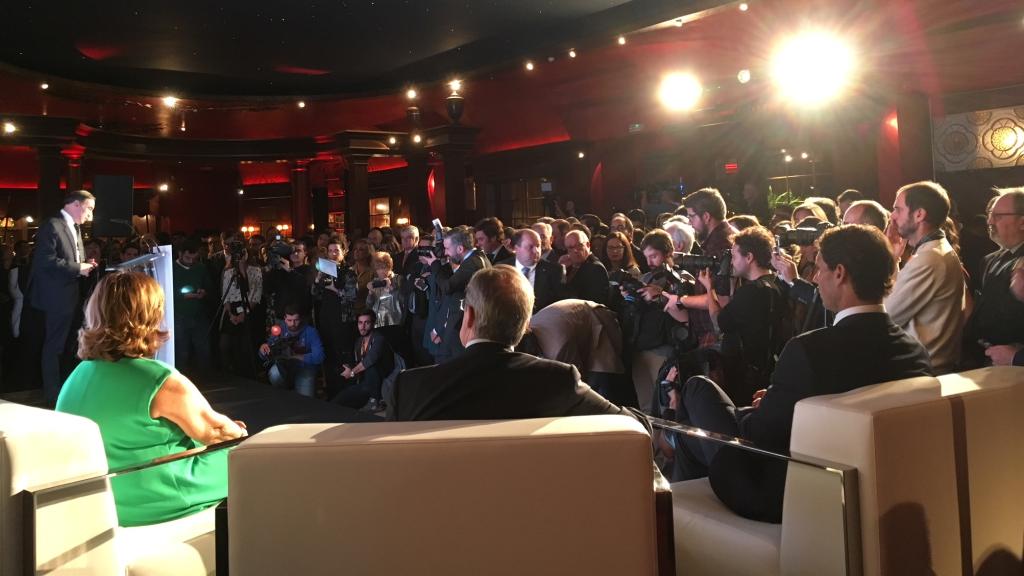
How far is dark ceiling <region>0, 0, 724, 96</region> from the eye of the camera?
861 cm

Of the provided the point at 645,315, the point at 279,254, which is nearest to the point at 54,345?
the point at 279,254

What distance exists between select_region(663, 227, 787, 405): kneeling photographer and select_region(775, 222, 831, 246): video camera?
0.35ft

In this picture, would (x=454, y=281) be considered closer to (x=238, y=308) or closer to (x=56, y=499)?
(x=238, y=308)

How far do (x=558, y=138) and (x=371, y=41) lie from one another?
3.30 meters

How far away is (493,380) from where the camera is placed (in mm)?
1849

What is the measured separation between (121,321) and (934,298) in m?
3.00

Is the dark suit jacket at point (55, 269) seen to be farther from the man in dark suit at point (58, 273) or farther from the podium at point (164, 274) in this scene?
the podium at point (164, 274)

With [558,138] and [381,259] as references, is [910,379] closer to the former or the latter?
[381,259]

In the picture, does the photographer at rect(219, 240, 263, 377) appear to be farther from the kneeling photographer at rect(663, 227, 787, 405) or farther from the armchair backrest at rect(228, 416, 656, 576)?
the armchair backrest at rect(228, 416, 656, 576)

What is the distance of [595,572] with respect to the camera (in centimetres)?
152

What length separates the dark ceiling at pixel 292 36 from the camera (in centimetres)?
861

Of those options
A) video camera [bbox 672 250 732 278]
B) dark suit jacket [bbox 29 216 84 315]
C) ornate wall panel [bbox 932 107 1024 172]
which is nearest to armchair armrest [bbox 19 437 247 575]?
video camera [bbox 672 250 732 278]

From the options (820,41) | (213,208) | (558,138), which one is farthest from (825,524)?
(213,208)

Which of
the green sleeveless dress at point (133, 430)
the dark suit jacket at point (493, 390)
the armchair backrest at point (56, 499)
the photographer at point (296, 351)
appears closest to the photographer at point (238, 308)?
the photographer at point (296, 351)
